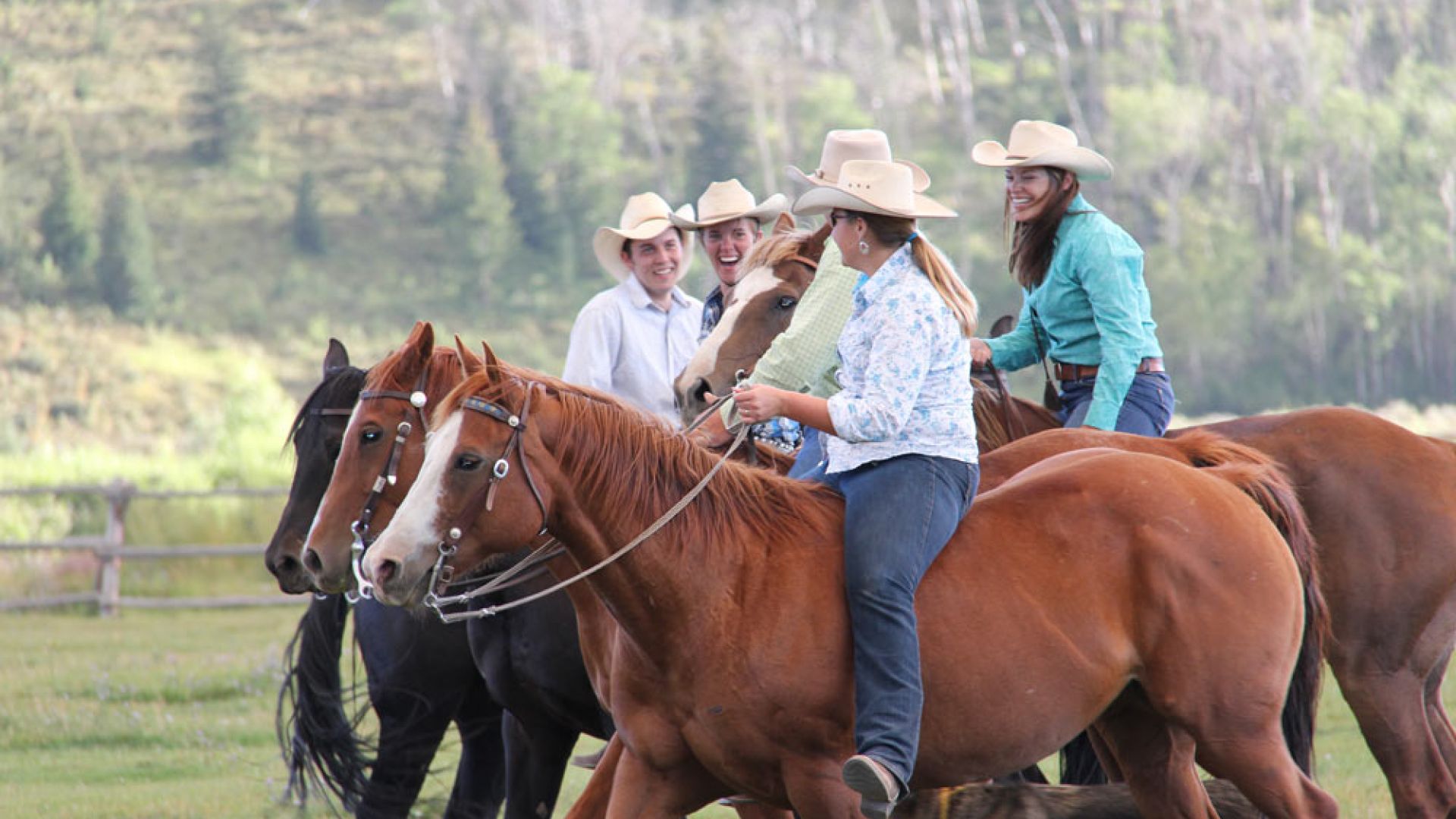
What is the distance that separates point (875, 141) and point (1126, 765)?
233 cm

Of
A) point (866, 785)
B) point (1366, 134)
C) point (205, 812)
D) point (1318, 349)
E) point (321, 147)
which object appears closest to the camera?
point (866, 785)

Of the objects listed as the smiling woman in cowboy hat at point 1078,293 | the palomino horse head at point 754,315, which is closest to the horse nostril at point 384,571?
the palomino horse head at point 754,315

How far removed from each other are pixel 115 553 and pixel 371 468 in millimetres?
14871

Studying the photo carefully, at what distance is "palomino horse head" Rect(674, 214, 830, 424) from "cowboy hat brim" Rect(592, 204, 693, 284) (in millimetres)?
812

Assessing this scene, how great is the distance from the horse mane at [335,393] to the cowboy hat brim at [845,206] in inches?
83.2

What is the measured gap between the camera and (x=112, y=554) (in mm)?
18906

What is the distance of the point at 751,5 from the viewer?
248ft

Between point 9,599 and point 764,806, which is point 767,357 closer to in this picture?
point 764,806

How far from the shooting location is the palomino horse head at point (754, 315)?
19.3 ft

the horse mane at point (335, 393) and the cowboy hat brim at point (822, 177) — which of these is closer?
the cowboy hat brim at point (822, 177)

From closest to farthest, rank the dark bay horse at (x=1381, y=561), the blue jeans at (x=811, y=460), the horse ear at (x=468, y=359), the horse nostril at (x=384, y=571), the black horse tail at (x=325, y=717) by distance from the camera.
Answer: the horse nostril at (x=384, y=571), the horse ear at (x=468, y=359), the blue jeans at (x=811, y=460), the dark bay horse at (x=1381, y=561), the black horse tail at (x=325, y=717)

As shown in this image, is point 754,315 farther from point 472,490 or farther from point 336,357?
point 472,490

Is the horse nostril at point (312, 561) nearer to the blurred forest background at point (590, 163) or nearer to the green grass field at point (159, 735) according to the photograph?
the green grass field at point (159, 735)

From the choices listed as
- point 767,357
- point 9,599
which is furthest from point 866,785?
point 9,599
